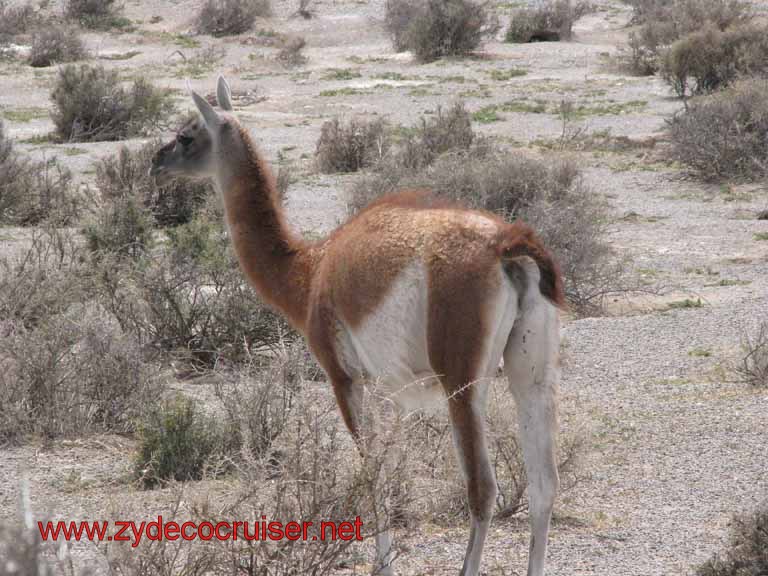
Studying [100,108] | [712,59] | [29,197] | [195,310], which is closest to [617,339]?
[195,310]

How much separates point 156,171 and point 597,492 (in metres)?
2.83

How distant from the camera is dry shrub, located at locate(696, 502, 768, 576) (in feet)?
14.9

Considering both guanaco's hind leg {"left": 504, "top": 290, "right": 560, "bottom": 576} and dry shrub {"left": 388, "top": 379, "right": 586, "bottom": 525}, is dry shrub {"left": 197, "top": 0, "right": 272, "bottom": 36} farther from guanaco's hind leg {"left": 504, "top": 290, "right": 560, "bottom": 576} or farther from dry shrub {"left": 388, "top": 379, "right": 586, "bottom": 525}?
guanaco's hind leg {"left": 504, "top": 290, "right": 560, "bottom": 576}

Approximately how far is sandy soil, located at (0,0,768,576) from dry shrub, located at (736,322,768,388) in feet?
0.41

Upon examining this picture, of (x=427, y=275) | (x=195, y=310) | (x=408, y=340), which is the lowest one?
(x=195, y=310)

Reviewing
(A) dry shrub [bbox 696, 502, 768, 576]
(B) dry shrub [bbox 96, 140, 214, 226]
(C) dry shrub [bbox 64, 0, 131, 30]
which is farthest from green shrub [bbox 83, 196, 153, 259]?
(C) dry shrub [bbox 64, 0, 131, 30]

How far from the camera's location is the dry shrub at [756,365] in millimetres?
7625

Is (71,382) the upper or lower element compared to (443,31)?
lower

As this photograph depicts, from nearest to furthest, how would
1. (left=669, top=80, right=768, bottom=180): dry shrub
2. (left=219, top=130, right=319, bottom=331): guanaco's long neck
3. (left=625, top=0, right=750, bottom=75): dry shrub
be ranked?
(left=219, top=130, right=319, bottom=331): guanaco's long neck, (left=669, top=80, right=768, bottom=180): dry shrub, (left=625, top=0, right=750, bottom=75): dry shrub

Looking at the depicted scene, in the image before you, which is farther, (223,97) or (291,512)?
(223,97)

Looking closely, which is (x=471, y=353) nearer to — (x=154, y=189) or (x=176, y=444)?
(x=176, y=444)

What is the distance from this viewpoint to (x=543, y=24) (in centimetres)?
3133

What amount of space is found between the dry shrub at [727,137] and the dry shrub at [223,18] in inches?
751

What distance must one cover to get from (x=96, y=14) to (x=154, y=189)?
22968mm
